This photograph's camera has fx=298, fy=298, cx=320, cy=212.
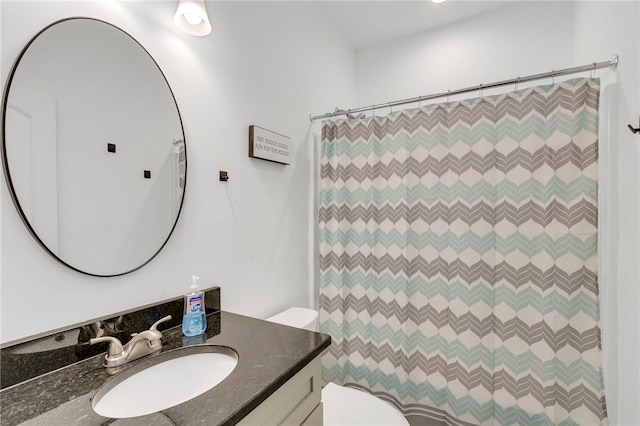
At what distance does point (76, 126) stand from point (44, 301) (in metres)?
0.52

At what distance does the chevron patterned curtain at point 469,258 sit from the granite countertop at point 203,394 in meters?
0.89

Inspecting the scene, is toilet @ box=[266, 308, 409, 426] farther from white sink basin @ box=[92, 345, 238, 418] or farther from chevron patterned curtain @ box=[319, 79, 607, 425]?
white sink basin @ box=[92, 345, 238, 418]

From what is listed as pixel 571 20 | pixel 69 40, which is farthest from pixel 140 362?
pixel 571 20

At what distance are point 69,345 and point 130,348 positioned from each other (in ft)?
0.55

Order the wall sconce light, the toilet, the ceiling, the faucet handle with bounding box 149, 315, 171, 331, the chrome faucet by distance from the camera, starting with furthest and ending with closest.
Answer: the ceiling < the toilet < the wall sconce light < the faucet handle with bounding box 149, 315, 171, 331 < the chrome faucet

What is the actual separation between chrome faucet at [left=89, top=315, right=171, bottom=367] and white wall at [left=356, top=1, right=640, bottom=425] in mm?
1616

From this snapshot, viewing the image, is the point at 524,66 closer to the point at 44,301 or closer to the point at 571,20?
the point at 571,20

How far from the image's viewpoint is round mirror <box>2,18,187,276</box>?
82 cm

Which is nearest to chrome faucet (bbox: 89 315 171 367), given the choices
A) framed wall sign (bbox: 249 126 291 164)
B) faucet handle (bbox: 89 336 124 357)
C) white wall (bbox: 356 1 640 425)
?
faucet handle (bbox: 89 336 124 357)

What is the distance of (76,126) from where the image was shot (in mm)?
917

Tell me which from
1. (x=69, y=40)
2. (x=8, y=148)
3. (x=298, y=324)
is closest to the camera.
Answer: (x=8, y=148)

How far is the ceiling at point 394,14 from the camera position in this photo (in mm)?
2129

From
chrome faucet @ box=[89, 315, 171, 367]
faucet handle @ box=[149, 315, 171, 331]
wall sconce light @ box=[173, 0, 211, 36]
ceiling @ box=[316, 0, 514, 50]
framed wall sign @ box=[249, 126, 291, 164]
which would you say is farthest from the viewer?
ceiling @ box=[316, 0, 514, 50]

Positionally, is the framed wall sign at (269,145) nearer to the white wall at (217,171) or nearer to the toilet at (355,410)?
the white wall at (217,171)
